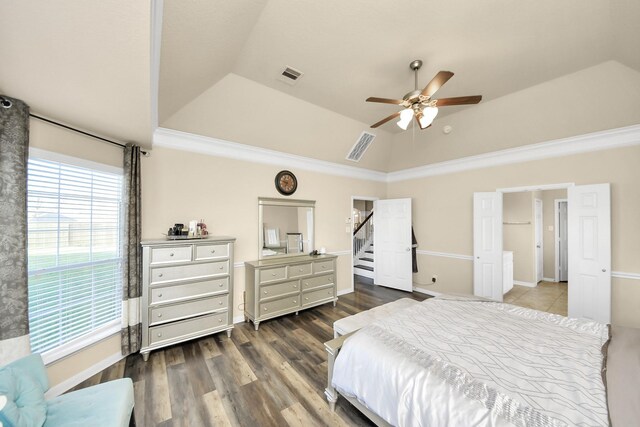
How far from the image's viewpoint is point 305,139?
151 inches

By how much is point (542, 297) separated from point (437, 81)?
510cm

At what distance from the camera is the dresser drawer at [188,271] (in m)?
2.50

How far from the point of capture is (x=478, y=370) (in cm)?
131

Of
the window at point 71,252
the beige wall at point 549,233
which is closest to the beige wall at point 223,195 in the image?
the window at point 71,252

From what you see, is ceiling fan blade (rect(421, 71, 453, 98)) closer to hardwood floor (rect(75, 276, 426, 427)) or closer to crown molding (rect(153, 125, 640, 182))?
crown molding (rect(153, 125, 640, 182))

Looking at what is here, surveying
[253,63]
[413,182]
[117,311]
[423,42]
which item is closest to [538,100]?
[423,42]

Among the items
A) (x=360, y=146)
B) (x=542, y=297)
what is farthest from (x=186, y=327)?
(x=542, y=297)

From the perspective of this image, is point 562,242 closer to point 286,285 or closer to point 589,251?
point 589,251

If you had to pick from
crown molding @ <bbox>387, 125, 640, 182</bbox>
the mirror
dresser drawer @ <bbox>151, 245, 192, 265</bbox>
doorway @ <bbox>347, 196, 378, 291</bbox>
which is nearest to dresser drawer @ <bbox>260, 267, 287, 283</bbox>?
the mirror

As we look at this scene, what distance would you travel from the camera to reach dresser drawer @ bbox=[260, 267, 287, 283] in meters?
3.23

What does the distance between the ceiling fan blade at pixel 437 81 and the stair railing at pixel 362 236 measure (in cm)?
445

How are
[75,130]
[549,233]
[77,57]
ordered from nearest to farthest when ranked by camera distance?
[77,57] → [75,130] → [549,233]

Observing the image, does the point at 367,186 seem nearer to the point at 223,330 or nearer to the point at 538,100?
the point at 538,100

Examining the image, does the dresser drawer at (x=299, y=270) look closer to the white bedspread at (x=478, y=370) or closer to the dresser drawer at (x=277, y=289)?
the dresser drawer at (x=277, y=289)
